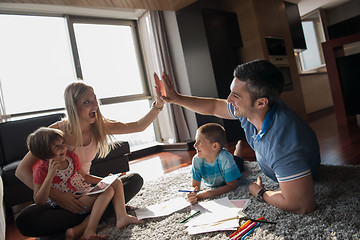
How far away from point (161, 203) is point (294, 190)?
2.68 ft

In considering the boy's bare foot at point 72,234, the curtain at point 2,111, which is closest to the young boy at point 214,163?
the boy's bare foot at point 72,234

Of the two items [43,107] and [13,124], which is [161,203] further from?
[43,107]

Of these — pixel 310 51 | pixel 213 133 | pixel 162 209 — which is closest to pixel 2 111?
pixel 162 209

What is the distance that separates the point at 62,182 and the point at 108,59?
11.7 feet

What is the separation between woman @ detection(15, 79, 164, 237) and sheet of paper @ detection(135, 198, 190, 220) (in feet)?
0.57

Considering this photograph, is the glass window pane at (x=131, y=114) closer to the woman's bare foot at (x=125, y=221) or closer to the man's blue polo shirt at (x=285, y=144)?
the woman's bare foot at (x=125, y=221)

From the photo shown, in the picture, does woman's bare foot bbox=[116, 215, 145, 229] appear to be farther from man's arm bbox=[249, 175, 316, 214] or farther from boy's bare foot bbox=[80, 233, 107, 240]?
man's arm bbox=[249, 175, 316, 214]

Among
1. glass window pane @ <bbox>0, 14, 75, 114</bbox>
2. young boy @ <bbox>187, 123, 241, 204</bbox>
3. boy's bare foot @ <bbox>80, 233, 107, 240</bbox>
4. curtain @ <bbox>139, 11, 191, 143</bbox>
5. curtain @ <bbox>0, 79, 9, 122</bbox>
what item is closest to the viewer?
boy's bare foot @ <bbox>80, 233, 107, 240</bbox>

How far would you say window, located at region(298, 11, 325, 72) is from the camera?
6.79 meters

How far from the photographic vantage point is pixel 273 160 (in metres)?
1.16

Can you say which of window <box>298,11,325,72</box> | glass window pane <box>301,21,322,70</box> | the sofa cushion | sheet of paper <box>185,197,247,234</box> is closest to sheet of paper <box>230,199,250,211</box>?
sheet of paper <box>185,197,247,234</box>

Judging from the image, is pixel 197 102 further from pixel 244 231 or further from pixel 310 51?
pixel 310 51

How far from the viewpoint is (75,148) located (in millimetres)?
1575

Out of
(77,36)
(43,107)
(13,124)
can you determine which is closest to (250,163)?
(13,124)
